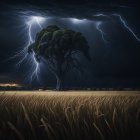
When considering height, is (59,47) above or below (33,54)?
above

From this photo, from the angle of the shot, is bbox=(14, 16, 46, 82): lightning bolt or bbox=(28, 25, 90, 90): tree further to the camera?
bbox=(14, 16, 46, 82): lightning bolt

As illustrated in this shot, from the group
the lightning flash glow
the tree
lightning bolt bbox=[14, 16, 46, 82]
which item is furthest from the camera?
lightning bolt bbox=[14, 16, 46, 82]

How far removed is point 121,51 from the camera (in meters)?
52.9

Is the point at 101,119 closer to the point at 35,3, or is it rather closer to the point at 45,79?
the point at 35,3

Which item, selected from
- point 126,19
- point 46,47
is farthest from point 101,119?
point 126,19

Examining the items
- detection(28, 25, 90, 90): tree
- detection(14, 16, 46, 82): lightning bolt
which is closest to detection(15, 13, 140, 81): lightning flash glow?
detection(14, 16, 46, 82): lightning bolt

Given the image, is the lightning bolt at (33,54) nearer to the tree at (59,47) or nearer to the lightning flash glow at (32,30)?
the lightning flash glow at (32,30)

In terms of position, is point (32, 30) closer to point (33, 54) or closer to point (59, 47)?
point (33, 54)

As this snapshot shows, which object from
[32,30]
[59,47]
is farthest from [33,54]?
[59,47]

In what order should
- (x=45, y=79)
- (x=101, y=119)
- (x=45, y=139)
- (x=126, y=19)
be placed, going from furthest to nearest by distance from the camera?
(x=45, y=79), (x=126, y=19), (x=101, y=119), (x=45, y=139)

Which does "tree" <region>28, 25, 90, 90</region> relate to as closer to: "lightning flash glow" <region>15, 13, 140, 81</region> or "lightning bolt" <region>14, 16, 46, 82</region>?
"lightning flash glow" <region>15, 13, 140, 81</region>

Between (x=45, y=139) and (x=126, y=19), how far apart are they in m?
44.4

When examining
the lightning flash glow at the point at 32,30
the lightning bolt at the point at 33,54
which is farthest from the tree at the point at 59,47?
the lightning bolt at the point at 33,54

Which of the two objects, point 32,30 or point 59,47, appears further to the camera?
point 32,30
